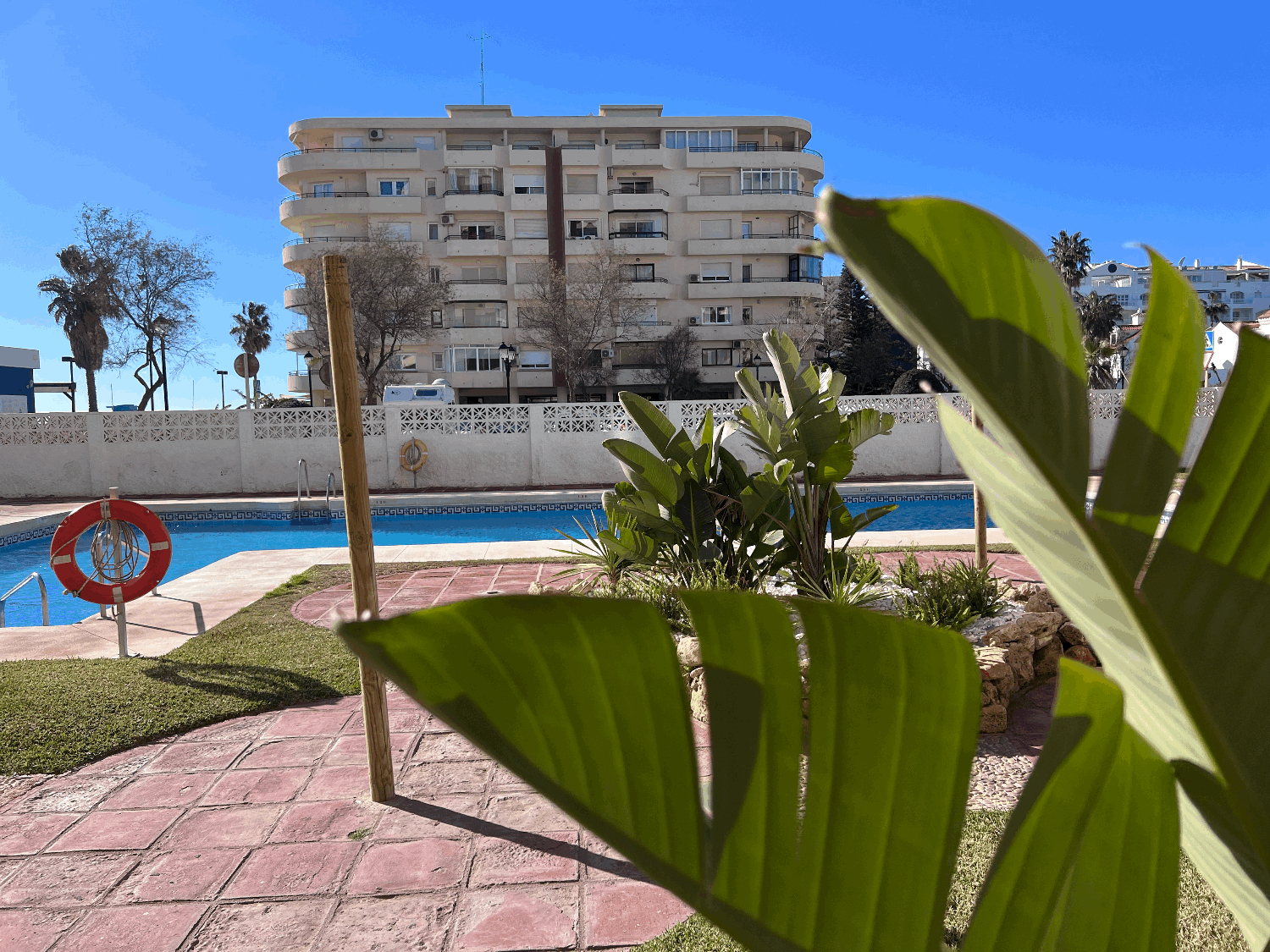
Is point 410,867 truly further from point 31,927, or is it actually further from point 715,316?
point 715,316

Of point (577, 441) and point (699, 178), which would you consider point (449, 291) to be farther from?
point (577, 441)

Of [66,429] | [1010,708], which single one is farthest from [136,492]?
[1010,708]

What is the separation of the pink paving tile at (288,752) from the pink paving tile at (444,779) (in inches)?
18.9

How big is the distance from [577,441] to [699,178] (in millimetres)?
27011

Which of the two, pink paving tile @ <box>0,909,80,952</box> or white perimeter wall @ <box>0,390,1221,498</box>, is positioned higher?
white perimeter wall @ <box>0,390,1221,498</box>

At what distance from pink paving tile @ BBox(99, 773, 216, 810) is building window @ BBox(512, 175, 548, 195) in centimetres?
3855

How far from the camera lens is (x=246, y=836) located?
3.00 meters

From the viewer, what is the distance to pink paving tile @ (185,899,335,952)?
2361 mm

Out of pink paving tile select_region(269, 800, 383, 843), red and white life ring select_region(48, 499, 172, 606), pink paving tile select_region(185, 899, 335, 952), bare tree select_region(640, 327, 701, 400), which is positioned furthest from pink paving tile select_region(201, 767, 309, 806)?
bare tree select_region(640, 327, 701, 400)

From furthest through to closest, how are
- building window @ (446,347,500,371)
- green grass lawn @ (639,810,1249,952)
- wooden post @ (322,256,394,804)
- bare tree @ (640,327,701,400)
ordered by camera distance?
building window @ (446,347,500,371) → bare tree @ (640,327,701,400) → wooden post @ (322,256,394,804) → green grass lawn @ (639,810,1249,952)

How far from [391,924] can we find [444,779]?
106cm

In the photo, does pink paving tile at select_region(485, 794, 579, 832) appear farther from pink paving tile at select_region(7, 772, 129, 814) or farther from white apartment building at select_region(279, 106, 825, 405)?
white apartment building at select_region(279, 106, 825, 405)

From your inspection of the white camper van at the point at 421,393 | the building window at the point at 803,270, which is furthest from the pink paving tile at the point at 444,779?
the building window at the point at 803,270

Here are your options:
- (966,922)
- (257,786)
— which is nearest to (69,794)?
(257,786)
